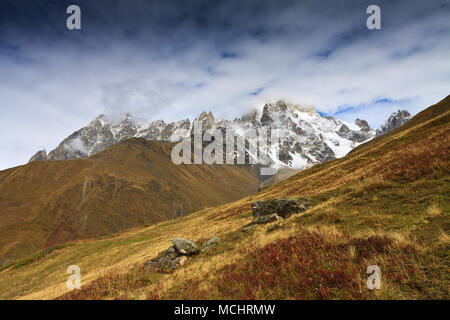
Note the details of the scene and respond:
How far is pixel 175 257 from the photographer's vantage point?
13.3 meters

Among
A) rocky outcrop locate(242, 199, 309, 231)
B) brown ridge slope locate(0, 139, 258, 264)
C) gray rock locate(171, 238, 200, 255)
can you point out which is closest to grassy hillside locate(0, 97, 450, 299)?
gray rock locate(171, 238, 200, 255)

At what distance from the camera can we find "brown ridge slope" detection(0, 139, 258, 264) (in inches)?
3265

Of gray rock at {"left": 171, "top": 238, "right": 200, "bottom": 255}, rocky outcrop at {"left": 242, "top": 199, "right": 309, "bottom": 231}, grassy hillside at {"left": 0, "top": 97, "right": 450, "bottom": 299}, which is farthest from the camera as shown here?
rocky outcrop at {"left": 242, "top": 199, "right": 309, "bottom": 231}

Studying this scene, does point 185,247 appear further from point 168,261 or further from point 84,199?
point 84,199

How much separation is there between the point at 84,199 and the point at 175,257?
109100mm

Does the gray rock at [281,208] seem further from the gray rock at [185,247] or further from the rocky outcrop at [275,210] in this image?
the gray rock at [185,247]

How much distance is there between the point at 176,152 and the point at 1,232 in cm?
13030

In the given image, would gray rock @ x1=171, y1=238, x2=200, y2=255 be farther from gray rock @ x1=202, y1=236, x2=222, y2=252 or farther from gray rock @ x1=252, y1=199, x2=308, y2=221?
gray rock @ x1=252, y1=199, x2=308, y2=221

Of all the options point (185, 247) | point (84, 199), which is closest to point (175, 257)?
point (185, 247)

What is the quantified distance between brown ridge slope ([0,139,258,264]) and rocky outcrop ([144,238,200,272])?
88240mm

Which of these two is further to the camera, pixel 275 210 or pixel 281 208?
pixel 275 210

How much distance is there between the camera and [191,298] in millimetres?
7074
